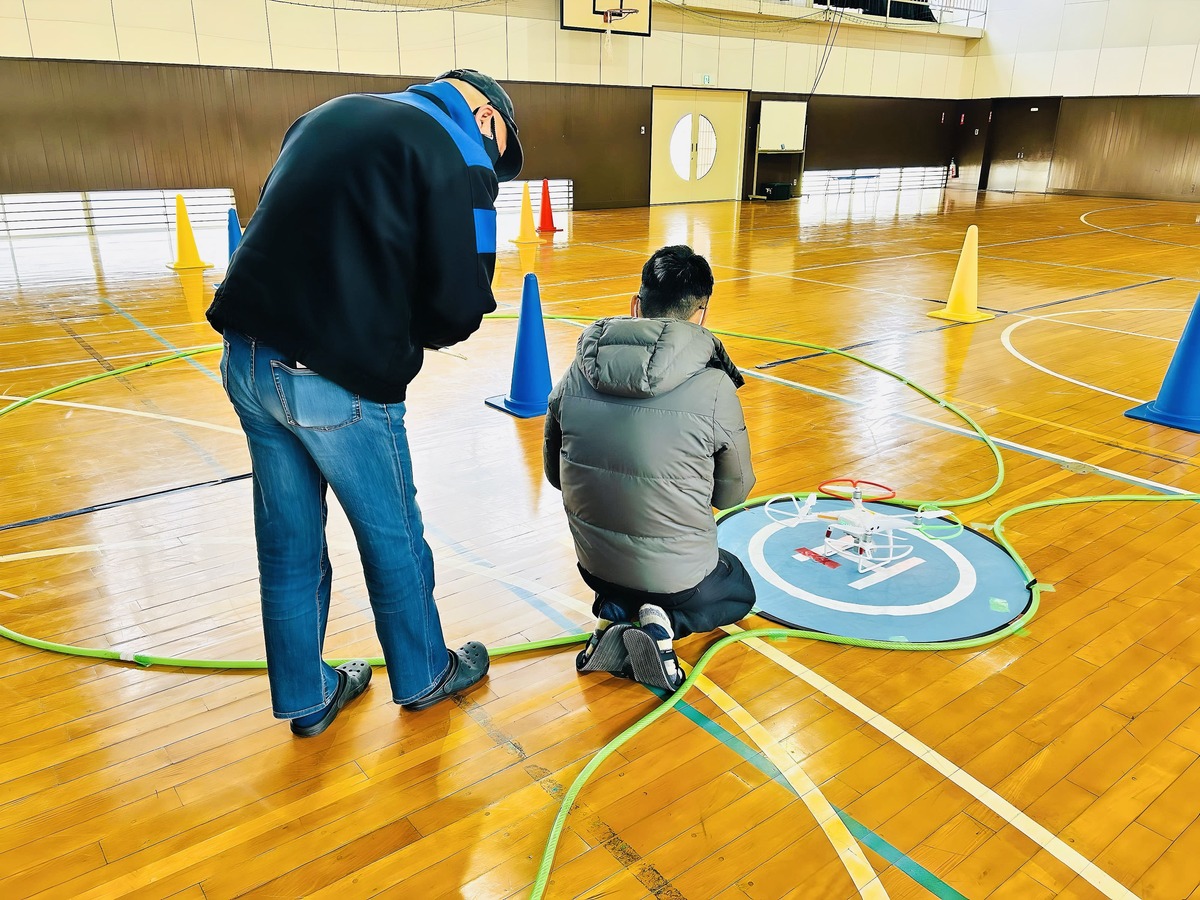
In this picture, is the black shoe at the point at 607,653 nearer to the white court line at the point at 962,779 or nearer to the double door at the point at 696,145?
the white court line at the point at 962,779

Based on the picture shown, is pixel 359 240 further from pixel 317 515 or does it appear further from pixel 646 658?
pixel 646 658

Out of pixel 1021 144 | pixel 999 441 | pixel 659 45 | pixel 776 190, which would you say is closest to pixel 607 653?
pixel 999 441

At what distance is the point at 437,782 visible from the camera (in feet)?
6.68

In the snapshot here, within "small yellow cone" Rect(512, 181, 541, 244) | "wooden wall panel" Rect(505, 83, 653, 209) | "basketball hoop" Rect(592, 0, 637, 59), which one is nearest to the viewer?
"small yellow cone" Rect(512, 181, 541, 244)

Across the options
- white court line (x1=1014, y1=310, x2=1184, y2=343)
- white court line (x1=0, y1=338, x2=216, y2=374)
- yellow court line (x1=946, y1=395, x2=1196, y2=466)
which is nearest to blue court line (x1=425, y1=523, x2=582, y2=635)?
yellow court line (x1=946, y1=395, x2=1196, y2=466)

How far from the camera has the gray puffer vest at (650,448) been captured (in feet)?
7.04

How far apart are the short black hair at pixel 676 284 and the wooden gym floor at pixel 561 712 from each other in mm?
1045

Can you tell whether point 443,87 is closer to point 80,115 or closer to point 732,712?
point 732,712

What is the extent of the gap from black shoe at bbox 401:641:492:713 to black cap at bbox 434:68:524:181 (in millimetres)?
1279

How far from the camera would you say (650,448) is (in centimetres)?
219

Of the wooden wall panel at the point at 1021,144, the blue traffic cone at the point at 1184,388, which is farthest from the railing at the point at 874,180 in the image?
the blue traffic cone at the point at 1184,388

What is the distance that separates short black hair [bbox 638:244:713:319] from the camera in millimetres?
2205

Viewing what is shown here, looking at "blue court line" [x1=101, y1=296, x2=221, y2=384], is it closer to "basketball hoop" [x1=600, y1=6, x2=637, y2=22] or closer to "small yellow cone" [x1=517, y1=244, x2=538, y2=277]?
"small yellow cone" [x1=517, y1=244, x2=538, y2=277]

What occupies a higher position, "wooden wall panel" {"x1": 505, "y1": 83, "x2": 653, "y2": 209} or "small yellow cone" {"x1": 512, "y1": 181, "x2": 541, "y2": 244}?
"wooden wall panel" {"x1": 505, "y1": 83, "x2": 653, "y2": 209}
